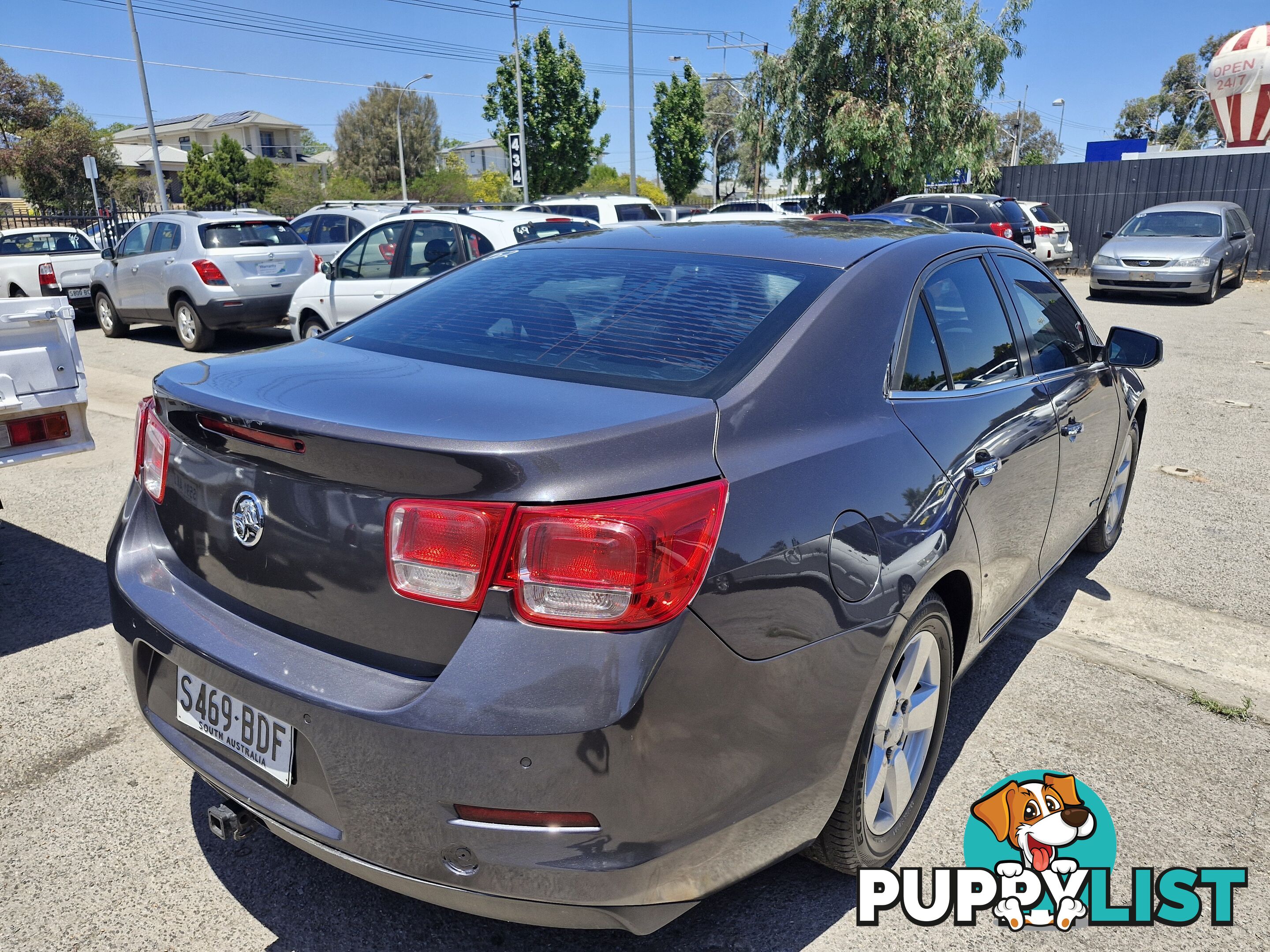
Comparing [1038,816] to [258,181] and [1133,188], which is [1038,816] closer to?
[1133,188]

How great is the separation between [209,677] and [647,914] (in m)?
1.07

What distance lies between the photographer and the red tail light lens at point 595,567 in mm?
1732

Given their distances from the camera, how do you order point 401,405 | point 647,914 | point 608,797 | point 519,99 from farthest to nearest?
point 519,99
point 401,405
point 647,914
point 608,797

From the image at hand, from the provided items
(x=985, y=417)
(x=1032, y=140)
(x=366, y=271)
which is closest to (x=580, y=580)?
(x=985, y=417)

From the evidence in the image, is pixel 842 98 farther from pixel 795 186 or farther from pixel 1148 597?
pixel 1148 597

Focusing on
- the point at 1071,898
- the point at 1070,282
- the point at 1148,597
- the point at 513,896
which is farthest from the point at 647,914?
the point at 1070,282

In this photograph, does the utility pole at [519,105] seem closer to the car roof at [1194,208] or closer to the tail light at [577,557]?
the car roof at [1194,208]

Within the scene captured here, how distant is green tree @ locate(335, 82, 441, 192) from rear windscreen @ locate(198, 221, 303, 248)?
5684 centimetres

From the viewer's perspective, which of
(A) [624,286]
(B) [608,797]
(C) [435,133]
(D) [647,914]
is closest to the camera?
(B) [608,797]

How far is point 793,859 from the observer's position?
261cm

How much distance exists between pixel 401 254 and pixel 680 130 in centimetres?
4201

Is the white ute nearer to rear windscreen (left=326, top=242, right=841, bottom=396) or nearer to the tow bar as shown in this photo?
rear windscreen (left=326, top=242, right=841, bottom=396)

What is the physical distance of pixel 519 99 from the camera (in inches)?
1150

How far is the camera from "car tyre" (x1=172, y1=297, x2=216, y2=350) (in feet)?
37.8
